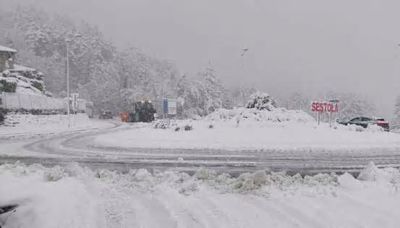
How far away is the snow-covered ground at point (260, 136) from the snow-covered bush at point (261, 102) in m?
0.83

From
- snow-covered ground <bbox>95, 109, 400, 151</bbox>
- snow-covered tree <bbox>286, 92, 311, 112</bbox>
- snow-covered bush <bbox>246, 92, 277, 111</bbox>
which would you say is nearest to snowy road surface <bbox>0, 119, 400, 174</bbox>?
snow-covered ground <bbox>95, 109, 400, 151</bbox>

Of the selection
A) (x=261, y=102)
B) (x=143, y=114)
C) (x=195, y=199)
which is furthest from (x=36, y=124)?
(x=195, y=199)

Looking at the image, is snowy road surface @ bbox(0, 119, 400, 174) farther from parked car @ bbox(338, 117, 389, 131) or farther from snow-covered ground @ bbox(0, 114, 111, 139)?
parked car @ bbox(338, 117, 389, 131)

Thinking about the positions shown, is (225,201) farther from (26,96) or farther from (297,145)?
(26,96)

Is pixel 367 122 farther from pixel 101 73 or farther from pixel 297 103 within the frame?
pixel 297 103

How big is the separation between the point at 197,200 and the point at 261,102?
20.8m

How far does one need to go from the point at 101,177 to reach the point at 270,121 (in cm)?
1623

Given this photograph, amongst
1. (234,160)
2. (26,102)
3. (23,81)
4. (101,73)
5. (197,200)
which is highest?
(101,73)

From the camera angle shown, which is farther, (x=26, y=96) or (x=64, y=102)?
(x=64, y=102)

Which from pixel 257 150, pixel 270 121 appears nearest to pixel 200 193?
pixel 257 150

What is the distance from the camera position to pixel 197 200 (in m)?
8.38

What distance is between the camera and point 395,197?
852 centimetres

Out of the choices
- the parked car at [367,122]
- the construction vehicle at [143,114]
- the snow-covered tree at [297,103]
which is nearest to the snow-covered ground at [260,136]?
the parked car at [367,122]

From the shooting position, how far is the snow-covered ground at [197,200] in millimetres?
7102
